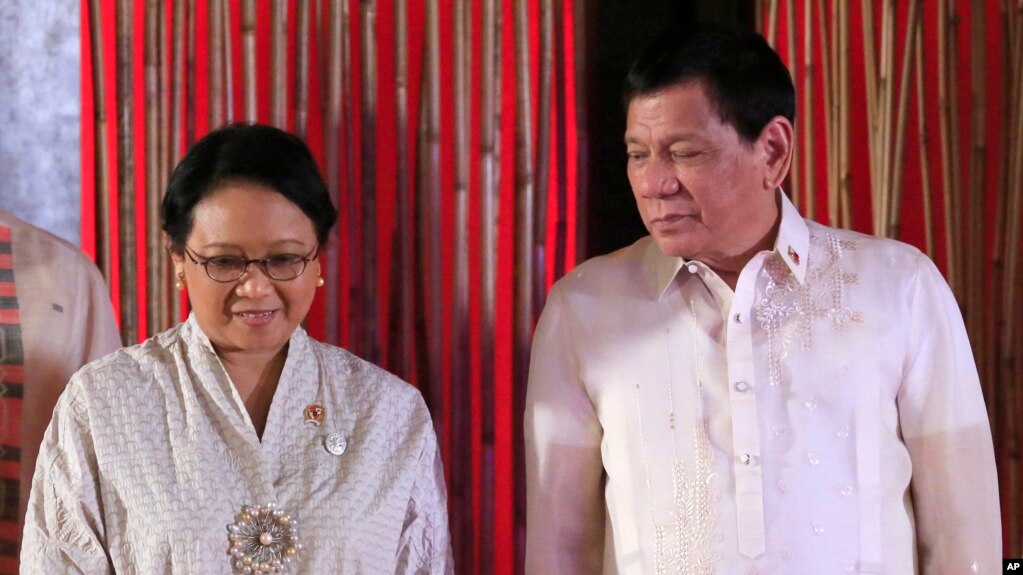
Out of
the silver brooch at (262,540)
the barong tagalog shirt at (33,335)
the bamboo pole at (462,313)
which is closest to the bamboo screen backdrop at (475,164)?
the bamboo pole at (462,313)

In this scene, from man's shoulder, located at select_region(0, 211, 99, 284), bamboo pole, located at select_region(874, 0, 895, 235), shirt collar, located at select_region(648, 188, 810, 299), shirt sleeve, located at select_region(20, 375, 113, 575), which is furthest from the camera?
bamboo pole, located at select_region(874, 0, 895, 235)

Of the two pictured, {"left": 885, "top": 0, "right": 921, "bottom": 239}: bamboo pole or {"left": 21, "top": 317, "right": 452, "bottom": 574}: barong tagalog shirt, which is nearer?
{"left": 21, "top": 317, "right": 452, "bottom": 574}: barong tagalog shirt

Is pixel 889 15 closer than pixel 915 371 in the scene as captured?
No

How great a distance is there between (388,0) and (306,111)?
31 centimetres

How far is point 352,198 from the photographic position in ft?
8.36

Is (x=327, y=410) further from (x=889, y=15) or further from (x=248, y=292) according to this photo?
(x=889, y=15)

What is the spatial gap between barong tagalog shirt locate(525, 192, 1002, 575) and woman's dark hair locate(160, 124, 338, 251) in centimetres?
53

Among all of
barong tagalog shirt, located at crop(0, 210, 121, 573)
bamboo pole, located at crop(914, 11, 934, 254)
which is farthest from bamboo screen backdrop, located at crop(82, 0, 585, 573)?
bamboo pole, located at crop(914, 11, 934, 254)

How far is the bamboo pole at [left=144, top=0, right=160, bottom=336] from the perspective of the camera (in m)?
2.48

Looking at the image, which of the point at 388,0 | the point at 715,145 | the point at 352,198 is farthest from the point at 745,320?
the point at 388,0

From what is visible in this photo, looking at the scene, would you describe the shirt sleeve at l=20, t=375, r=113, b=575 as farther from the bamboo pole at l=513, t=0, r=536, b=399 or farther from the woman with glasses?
the bamboo pole at l=513, t=0, r=536, b=399

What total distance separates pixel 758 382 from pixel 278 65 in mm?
1209

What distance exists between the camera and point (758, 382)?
2023mm

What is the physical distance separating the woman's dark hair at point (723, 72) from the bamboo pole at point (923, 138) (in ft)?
2.14
